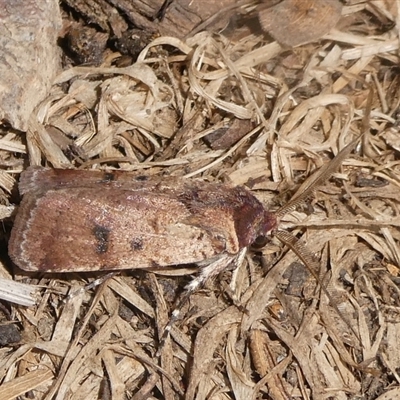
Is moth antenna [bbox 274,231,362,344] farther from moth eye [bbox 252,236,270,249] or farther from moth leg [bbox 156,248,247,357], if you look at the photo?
moth leg [bbox 156,248,247,357]

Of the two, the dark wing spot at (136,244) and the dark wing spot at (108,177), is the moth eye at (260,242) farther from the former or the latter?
the dark wing spot at (108,177)

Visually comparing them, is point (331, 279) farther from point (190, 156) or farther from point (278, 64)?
point (278, 64)

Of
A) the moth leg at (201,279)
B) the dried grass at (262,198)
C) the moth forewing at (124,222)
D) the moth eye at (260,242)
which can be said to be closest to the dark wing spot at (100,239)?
the moth forewing at (124,222)

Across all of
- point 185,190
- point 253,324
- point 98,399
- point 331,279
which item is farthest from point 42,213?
point 331,279

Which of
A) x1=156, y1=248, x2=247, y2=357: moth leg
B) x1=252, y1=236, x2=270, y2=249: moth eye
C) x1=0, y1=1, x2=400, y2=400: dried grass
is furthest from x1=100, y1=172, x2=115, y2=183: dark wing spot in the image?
x1=252, y1=236, x2=270, y2=249: moth eye

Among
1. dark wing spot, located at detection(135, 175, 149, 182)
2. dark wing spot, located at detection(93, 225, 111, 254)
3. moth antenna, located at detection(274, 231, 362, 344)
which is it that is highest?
dark wing spot, located at detection(135, 175, 149, 182)

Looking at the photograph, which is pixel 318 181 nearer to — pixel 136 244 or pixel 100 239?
pixel 136 244
